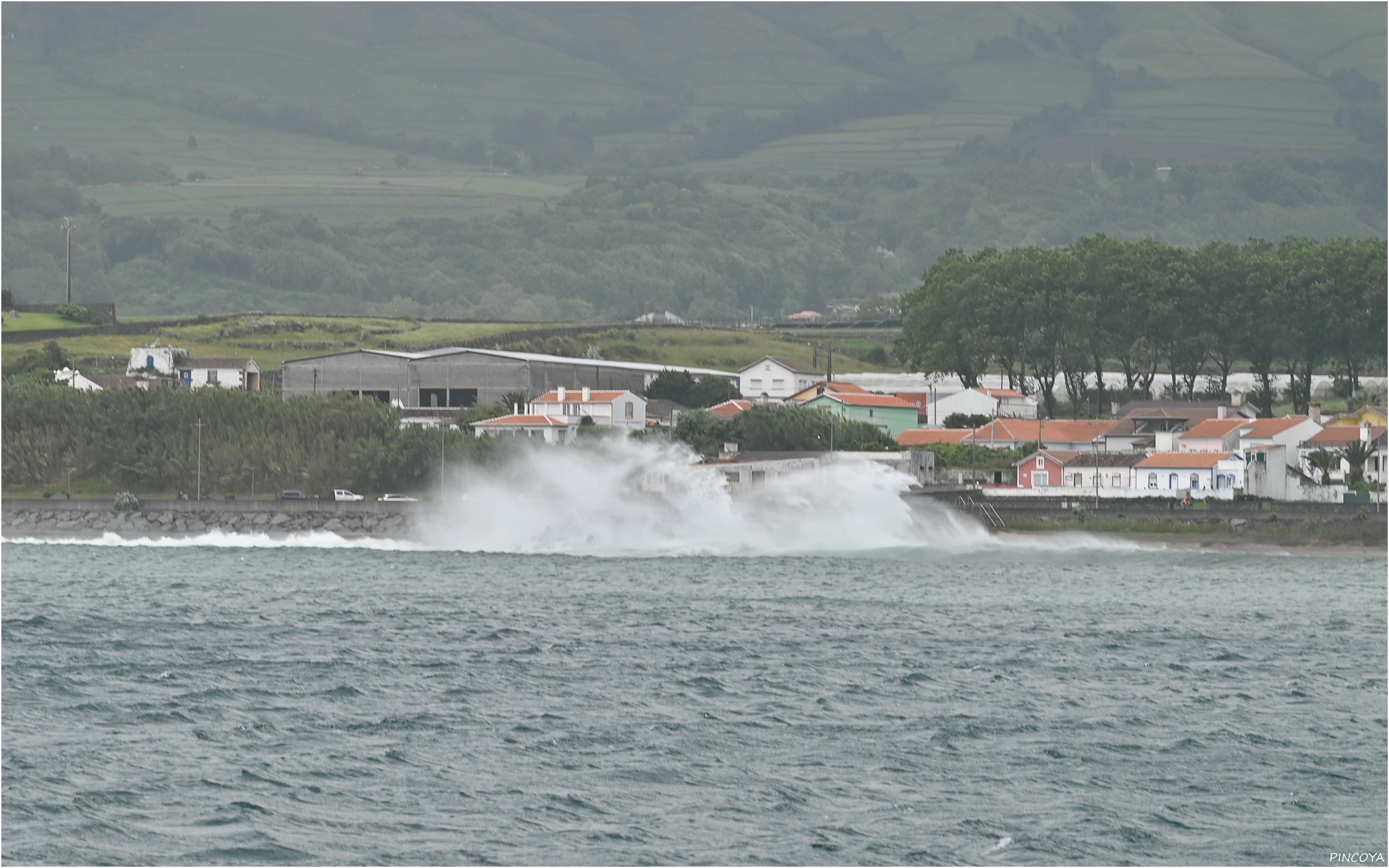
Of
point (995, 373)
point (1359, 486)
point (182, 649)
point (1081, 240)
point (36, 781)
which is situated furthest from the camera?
point (995, 373)

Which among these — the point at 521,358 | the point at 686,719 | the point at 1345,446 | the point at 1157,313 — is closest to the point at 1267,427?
the point at 1345,446

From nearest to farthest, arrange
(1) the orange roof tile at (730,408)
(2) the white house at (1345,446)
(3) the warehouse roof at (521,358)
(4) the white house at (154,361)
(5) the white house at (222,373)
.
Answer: (2) the white house at (1345,446) < (1) the orange roof tile at (730,408) < (3) the warehouse roof at (521,358) < (4) the white house at (154,361) < (5) the white house at (222,373)

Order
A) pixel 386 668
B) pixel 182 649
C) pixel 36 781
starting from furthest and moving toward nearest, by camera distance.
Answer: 1. pixel 182 649
2. pixel 386 668
3. pixel 36 781

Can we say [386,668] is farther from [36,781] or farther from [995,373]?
[995,373]

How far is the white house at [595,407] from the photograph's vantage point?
96.6 m

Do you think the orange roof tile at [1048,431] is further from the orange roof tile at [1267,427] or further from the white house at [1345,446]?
the white house at [1345,446]

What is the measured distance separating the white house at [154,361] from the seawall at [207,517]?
→ 103ft

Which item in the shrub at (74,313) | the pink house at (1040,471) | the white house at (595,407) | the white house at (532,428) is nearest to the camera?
the pink house at (1040,471)

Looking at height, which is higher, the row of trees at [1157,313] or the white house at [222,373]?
the row of trees at [1157,313]

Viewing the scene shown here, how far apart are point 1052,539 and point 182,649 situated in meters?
44.6

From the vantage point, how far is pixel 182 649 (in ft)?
126

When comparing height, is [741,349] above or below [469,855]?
above

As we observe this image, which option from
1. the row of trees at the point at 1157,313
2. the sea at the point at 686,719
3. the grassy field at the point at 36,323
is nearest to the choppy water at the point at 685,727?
the sea at the point at 686,719

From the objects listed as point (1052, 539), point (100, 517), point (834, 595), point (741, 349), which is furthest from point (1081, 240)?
point (834, 595)
